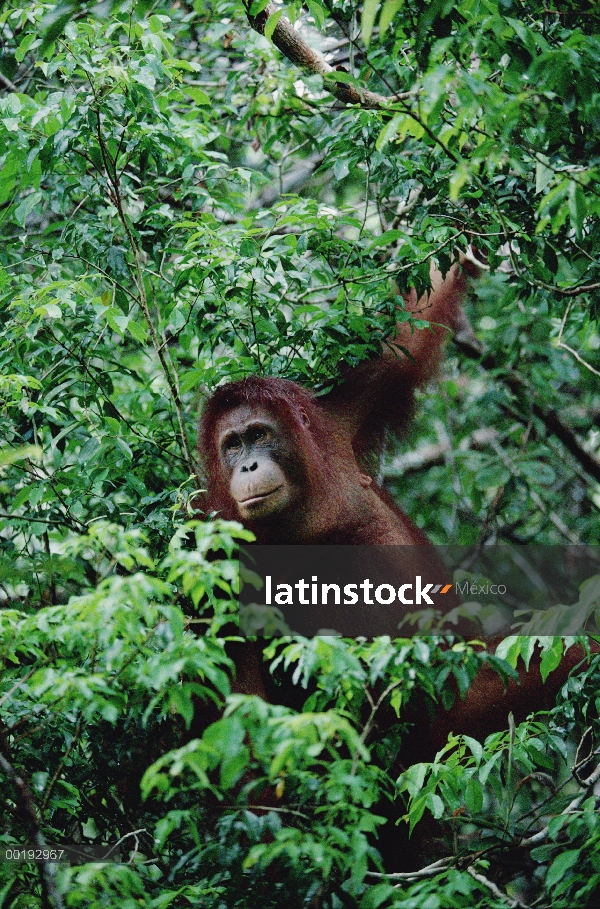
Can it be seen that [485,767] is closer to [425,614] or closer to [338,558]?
[425,614]

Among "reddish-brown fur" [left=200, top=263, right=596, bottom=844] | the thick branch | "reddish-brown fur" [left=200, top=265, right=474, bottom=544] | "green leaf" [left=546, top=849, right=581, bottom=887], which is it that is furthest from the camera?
"reddish-brown fur" [left=200, top=265, right=474, bottom=544]

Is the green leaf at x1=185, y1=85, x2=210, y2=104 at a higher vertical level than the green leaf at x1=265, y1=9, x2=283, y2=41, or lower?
higher

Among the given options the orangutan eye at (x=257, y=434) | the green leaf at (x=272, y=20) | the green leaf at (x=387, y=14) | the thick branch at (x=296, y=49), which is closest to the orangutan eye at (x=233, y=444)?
the orangutan eye at (x=257, y=434)

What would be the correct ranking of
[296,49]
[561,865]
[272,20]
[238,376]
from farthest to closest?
1. [238,376]
2. [296,49]
3. [272,20]
4. [561,865]

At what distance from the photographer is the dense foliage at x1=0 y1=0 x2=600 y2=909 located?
2311mm

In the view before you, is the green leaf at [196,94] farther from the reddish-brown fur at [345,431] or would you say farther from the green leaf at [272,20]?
the reddish-brown fur at [345,431]

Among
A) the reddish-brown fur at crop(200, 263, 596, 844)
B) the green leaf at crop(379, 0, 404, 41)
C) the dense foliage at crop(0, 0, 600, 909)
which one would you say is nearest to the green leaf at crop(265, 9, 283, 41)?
the dense foliage at crop(0, 0, 600, 909)

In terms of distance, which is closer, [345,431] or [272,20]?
[272,20]

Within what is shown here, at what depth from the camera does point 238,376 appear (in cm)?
420

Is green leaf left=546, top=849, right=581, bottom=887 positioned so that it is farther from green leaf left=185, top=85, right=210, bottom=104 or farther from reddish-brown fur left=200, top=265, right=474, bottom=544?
green leaf left=185, top=85, right=210, bottom=104

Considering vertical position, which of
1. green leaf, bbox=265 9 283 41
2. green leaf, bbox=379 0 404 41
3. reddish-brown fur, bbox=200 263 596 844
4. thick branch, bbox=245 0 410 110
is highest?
thick branch, bbox=245 0 410 110

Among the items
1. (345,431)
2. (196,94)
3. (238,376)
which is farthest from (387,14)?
(345,431)

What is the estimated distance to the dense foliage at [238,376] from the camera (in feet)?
7.58

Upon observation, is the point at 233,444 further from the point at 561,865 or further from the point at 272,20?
the point at 561,865
